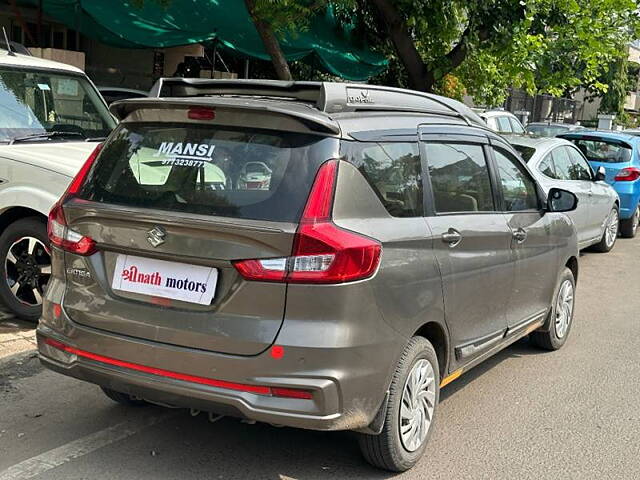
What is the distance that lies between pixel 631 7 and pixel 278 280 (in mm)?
12340

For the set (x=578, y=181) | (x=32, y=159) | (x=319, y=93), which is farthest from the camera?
(x=578, y=181)

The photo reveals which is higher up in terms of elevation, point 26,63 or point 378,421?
point 26,63

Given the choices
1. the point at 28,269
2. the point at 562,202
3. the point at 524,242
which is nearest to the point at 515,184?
the point at 524,242

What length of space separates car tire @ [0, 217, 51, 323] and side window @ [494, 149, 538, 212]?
350 centimetres

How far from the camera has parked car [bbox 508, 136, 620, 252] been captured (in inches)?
347

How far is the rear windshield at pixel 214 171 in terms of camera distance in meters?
3.35

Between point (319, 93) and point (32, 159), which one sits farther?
point (32, 159)

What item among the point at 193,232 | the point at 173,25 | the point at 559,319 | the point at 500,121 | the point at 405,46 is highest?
the point at 405,46

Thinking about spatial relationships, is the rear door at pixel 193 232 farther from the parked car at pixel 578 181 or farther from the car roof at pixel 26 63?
the parked car at pixel 578 181

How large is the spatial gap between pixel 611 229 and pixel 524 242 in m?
6.80

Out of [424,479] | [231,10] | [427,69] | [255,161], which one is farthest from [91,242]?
[427,69]

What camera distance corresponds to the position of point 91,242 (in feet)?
12.0

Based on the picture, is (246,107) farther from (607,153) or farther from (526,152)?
(607,153)

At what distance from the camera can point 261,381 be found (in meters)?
3.22
